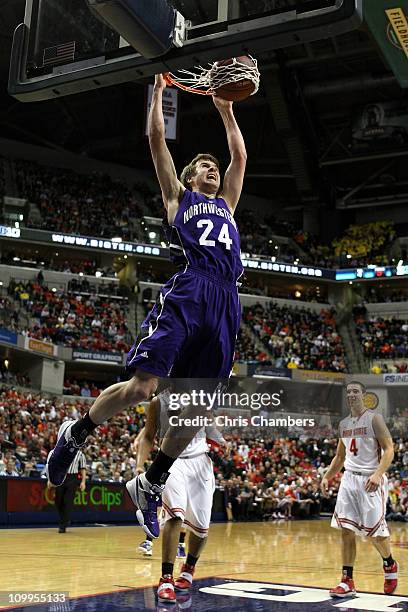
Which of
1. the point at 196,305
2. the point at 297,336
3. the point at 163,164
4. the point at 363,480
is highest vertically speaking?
the point at 297,336

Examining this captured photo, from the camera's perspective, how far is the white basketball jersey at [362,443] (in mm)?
8281

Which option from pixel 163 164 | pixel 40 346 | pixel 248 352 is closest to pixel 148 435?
pixel 163 164

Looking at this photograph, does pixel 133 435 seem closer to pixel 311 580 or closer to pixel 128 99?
pixel 311 580

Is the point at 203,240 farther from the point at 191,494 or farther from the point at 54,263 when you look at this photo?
the point at 54,263

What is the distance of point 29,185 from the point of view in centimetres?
3878

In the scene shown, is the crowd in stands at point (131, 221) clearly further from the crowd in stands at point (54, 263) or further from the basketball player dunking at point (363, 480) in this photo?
the basketball player dunking at point (363, 480)

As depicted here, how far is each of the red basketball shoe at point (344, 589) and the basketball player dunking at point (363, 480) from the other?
20cm

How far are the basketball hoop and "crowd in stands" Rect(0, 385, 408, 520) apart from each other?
1472 centimetres

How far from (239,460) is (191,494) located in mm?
15828

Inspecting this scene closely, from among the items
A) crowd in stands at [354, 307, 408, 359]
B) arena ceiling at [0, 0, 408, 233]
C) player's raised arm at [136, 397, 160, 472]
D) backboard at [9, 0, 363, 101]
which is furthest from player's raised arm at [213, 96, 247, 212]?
crowd in stands at [354, 307, 408, 359]

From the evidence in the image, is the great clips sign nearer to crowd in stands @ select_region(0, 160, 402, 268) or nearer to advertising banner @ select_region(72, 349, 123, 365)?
advertising banner @ select_region(72, 349, 123, 365)

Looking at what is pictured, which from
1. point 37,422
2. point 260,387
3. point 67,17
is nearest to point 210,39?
point 67,17

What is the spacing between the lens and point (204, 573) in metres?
9.08

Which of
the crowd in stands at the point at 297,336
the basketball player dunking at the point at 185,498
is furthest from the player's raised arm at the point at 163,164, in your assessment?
the crowd in stands at the point at 297,336
